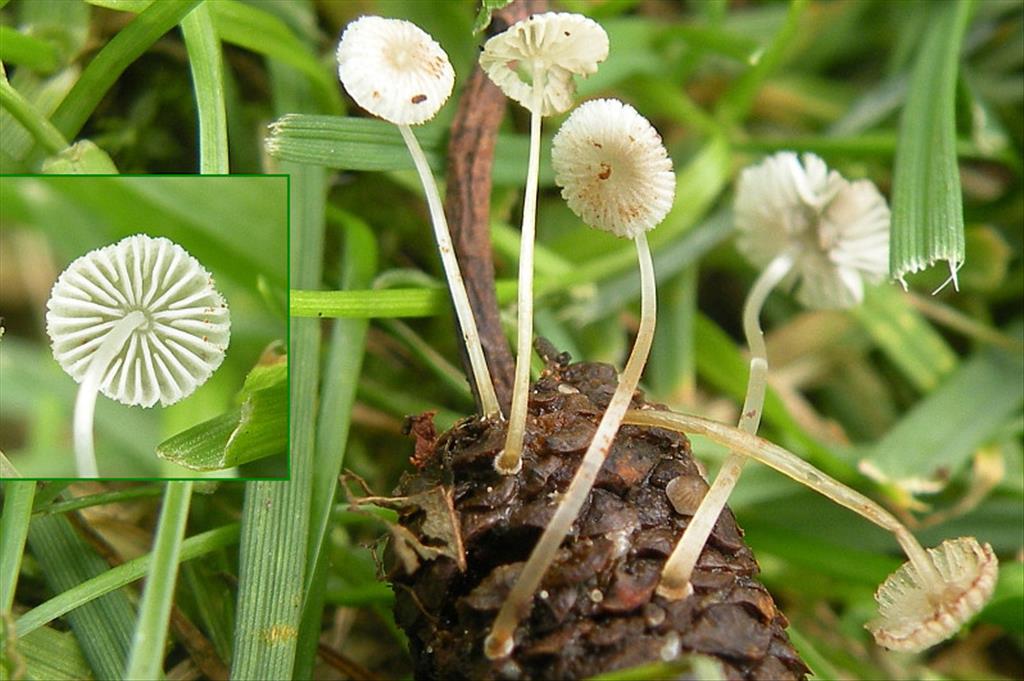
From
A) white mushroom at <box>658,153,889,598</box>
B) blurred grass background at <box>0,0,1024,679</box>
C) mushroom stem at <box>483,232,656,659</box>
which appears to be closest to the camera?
mushroom stem at <box>483,232,656,659</box>

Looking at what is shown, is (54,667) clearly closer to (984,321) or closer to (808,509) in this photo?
(808,509)

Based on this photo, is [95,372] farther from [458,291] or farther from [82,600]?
[458,291]

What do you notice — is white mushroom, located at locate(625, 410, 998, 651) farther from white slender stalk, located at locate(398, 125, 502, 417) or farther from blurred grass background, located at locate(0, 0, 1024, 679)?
blurred grass background, located at locate(0, 0, 1024, 679)

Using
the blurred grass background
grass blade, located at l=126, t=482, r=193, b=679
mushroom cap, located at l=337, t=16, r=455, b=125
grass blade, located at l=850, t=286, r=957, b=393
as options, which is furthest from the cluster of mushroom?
grass blade, located at l=850, t=286, r=957, b=393

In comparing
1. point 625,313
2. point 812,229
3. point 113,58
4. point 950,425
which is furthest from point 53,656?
point 950,425

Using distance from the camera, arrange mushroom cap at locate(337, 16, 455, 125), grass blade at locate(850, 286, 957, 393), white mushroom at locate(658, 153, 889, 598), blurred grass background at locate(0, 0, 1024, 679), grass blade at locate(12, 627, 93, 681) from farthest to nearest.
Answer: grass blade at locate(850, 286, 957, 393) → white mushroom at locate(658, 153, 889, 598) → blurred grass background at locate(0, 0, 1024, 679) → grass blade at locate(12, 627, 93, 681) → mushroom cap at locate(337, 16, 455, 125)

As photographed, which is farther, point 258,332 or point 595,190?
point 258,332

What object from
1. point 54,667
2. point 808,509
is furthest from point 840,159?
point 54,667
